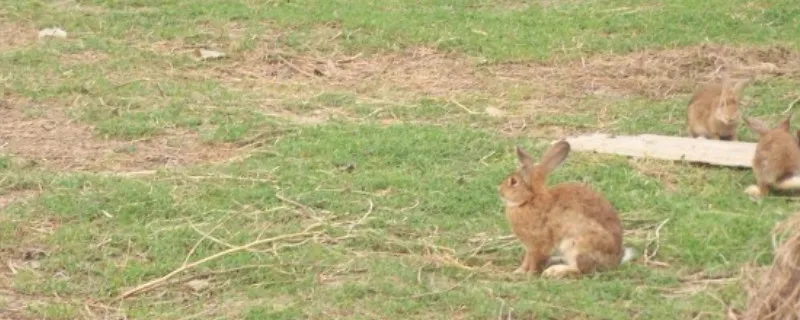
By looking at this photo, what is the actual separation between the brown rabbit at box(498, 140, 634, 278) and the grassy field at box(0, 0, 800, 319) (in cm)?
11

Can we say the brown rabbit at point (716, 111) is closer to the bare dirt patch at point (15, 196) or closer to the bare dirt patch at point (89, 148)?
the bare dirt patch at point (89, 148)

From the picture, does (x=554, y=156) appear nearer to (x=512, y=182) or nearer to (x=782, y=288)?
(x=512, y=182)

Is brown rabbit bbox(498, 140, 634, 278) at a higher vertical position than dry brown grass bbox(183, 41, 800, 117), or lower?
higher

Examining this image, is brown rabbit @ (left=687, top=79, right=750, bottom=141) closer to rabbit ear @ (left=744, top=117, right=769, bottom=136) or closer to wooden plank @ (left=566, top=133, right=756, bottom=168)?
wooden plank @ (left=566, top=133, right=756, bottom=168)

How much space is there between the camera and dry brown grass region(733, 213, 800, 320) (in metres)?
5.25

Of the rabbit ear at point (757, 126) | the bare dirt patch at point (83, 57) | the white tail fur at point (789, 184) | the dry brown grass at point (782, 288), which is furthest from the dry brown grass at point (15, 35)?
the dry brown grass at point (782, 288)

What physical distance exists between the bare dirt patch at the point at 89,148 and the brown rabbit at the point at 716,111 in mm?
2675

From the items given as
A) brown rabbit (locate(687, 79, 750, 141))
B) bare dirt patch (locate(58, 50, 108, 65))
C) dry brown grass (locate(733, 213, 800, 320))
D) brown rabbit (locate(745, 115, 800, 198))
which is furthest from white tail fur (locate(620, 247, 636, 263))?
bare dirt patch (locate(58, 50, 108, 65))

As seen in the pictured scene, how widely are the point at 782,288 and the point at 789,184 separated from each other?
112 inches

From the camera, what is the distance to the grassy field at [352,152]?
268 inches

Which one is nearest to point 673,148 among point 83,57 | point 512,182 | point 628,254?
point 628,254

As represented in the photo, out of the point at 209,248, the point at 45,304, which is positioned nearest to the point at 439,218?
the point at 209,248

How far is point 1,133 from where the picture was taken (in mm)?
9648

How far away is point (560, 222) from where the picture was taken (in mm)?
6887
